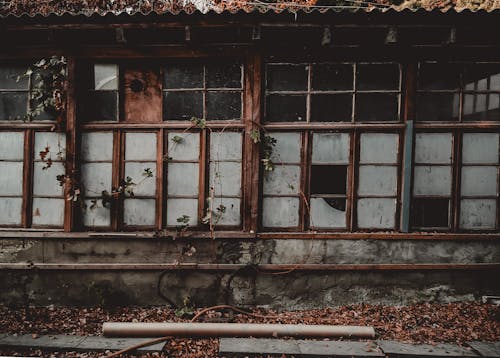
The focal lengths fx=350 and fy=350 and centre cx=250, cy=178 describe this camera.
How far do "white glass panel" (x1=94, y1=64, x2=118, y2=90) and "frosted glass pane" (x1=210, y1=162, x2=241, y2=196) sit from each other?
2.17m

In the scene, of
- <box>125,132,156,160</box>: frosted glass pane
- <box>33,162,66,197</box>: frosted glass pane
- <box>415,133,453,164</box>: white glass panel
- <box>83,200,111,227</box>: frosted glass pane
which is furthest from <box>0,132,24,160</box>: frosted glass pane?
<box>415,133,453,164</box>: white glass panel

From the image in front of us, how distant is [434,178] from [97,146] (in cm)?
567

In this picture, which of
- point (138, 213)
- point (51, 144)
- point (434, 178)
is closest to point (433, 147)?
point (434, 178)

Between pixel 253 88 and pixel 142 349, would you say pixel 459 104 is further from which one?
pixel 142 349

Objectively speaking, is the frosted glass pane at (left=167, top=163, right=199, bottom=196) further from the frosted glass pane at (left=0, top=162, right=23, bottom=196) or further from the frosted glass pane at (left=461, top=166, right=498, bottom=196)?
the frosted glass pane at (left=461, top=166, right=498, bottom=196)

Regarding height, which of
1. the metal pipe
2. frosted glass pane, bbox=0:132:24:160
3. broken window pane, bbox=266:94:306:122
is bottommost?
the metal pipe

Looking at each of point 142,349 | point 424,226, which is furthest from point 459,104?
point 142,349

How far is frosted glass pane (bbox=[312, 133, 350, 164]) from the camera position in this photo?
5832 mm

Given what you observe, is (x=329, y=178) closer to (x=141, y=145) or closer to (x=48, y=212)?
(x=141, y=145)

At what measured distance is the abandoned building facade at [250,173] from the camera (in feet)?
18.8

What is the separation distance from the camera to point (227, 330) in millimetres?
4938

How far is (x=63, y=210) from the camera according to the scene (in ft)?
19.4

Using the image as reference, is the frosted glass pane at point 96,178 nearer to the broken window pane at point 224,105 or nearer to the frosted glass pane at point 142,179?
the frosted glass pane at point 142,179

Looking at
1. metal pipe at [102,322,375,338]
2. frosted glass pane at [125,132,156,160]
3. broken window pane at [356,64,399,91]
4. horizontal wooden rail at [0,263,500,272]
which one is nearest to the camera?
metal pipe at [102,322,375,338]
